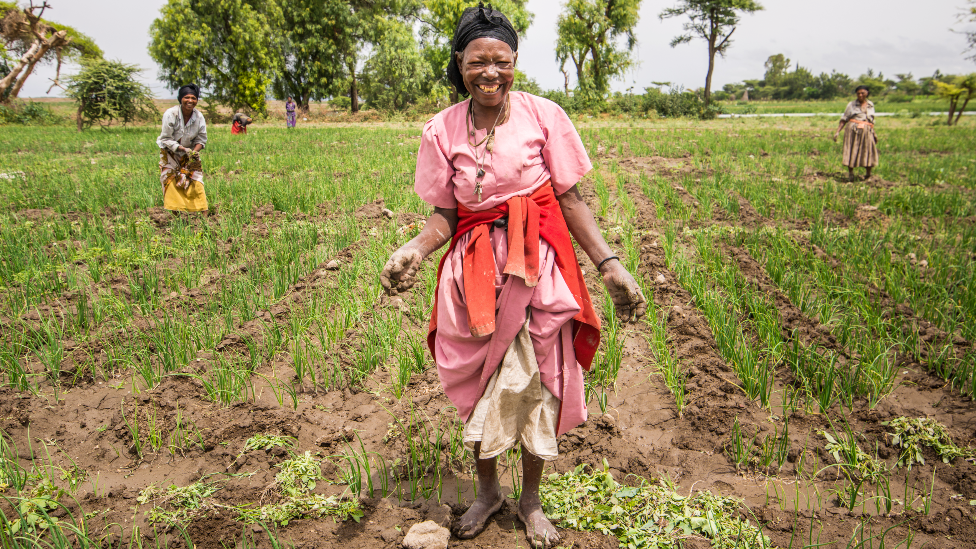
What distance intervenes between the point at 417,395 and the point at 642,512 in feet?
4.13

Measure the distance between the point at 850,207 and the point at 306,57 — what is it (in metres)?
26.9

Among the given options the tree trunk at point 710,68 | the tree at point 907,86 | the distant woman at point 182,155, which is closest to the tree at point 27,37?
the distant woman at point 182,155

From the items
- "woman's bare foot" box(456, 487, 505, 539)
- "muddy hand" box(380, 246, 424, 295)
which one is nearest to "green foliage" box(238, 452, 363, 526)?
"woman's bare foot" box(456, 487, 505, 539)

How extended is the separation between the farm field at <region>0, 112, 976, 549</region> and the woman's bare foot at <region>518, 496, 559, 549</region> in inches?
2.5

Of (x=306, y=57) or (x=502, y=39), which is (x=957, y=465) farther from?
(x=306, y=57)

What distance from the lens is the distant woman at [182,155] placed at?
567 cm

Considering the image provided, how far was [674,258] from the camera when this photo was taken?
466cm

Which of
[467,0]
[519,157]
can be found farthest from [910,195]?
[467,0]

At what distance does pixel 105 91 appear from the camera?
18438 millimetres

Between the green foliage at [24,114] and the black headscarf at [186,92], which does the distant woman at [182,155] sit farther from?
the green foliage at [24,114]

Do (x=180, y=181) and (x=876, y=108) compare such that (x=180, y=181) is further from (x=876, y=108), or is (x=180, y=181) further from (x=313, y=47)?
(x=876, y=108)

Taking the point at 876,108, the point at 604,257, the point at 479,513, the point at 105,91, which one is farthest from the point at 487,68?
the point at 876,108

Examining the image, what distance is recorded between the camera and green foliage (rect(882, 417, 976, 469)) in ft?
7.54

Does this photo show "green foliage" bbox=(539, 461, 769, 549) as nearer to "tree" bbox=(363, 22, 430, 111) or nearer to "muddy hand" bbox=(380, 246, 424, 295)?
"muddy hand" bbox=(380, 246, 424, 295)
